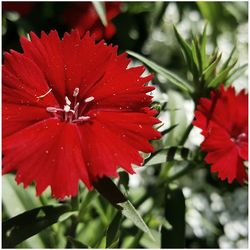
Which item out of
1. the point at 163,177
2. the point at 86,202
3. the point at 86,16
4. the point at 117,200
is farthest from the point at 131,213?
the point at 86,16

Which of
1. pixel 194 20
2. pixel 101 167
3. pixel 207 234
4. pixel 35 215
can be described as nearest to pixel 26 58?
pixel 101 167

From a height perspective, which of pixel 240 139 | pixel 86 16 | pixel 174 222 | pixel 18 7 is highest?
pixel 18 7

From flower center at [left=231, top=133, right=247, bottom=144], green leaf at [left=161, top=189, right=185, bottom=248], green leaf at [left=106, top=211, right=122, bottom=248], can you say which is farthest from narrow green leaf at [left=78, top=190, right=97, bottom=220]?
flower center at [left=231, top=133, right=247, bottom=144]

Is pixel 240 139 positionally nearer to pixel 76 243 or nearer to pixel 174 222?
pixel 174 222

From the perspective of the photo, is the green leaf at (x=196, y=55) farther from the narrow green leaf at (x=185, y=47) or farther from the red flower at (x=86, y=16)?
the red flower at (x=86, y=16)

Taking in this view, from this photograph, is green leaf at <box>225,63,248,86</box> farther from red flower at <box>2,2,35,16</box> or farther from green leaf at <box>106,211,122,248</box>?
red flower at <box>2,2,35,16</box>

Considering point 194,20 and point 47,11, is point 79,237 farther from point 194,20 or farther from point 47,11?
point 194,20

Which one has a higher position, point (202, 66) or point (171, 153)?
point (202, 66)
